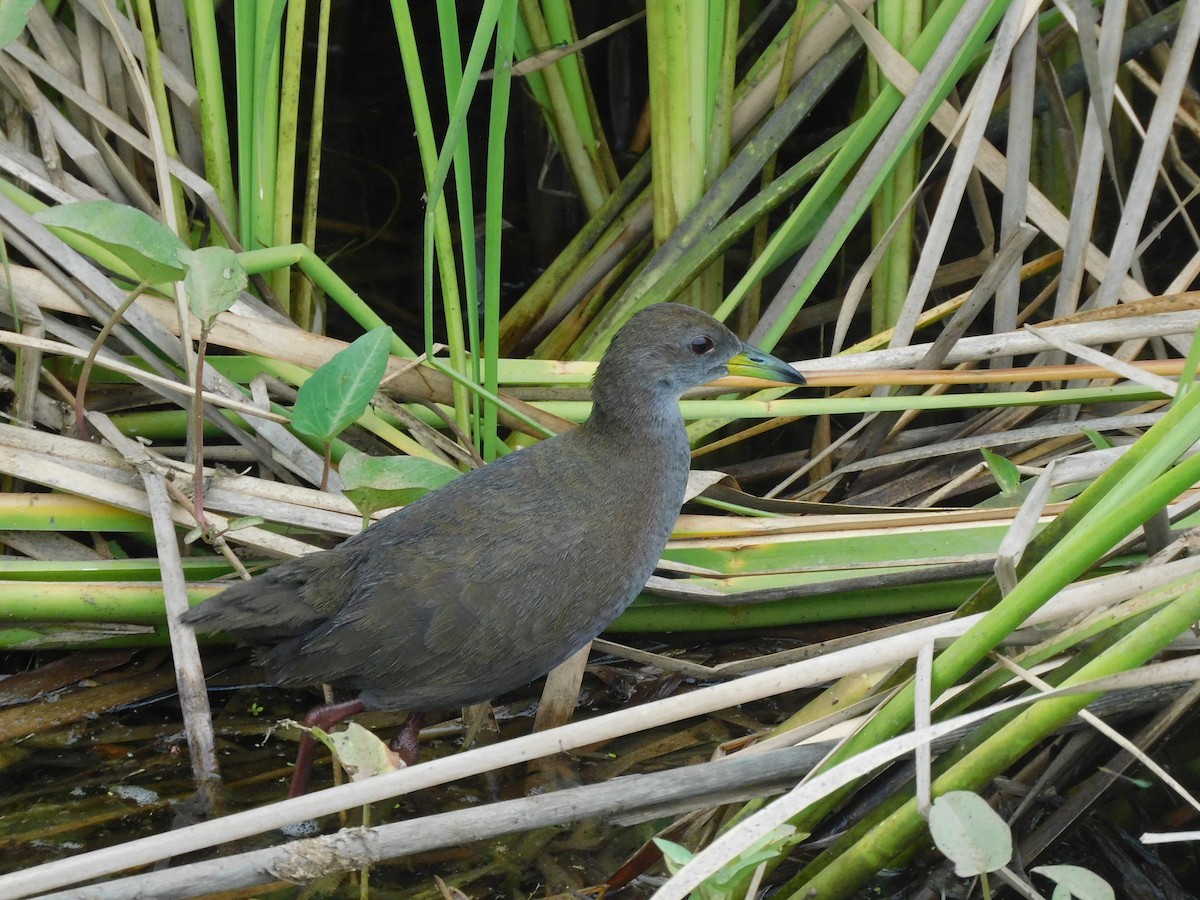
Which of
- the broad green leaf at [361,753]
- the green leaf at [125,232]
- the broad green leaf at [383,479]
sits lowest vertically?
the broad green leaf at [361,753]

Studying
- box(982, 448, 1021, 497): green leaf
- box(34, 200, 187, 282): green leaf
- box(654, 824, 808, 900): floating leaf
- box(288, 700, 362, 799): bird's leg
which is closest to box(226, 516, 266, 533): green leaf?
box(288, 700, 362, 799): bird's leg

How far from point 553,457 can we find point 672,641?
1.84 ft

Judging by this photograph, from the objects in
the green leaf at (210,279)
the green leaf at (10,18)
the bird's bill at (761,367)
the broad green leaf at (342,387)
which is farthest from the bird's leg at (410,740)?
the green leaf at (10,18)

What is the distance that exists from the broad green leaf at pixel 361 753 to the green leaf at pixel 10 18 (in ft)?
4.44

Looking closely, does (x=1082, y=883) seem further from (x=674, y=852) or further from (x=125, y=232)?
(x=125, y=232)

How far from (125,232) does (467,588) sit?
2.63 feet

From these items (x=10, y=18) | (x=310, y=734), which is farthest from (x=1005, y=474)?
(x=10, y=18)

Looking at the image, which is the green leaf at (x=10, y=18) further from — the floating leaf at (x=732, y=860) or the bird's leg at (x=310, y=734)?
the floating leaf at (x=732, y=860)

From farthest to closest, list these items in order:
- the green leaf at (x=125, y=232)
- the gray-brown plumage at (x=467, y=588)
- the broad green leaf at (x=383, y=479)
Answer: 1. the broad green leaf at (x=383, y=479)
2. the gray-brown plumage at (x=467, y=588)
3. the green leaf at (x=125, y=232)

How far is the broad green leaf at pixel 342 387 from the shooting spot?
224 cm

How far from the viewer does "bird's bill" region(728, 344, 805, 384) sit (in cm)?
244

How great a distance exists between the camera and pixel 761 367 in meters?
2.47

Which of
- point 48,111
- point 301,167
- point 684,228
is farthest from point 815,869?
point 301,167

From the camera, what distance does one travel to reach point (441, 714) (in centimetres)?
256
